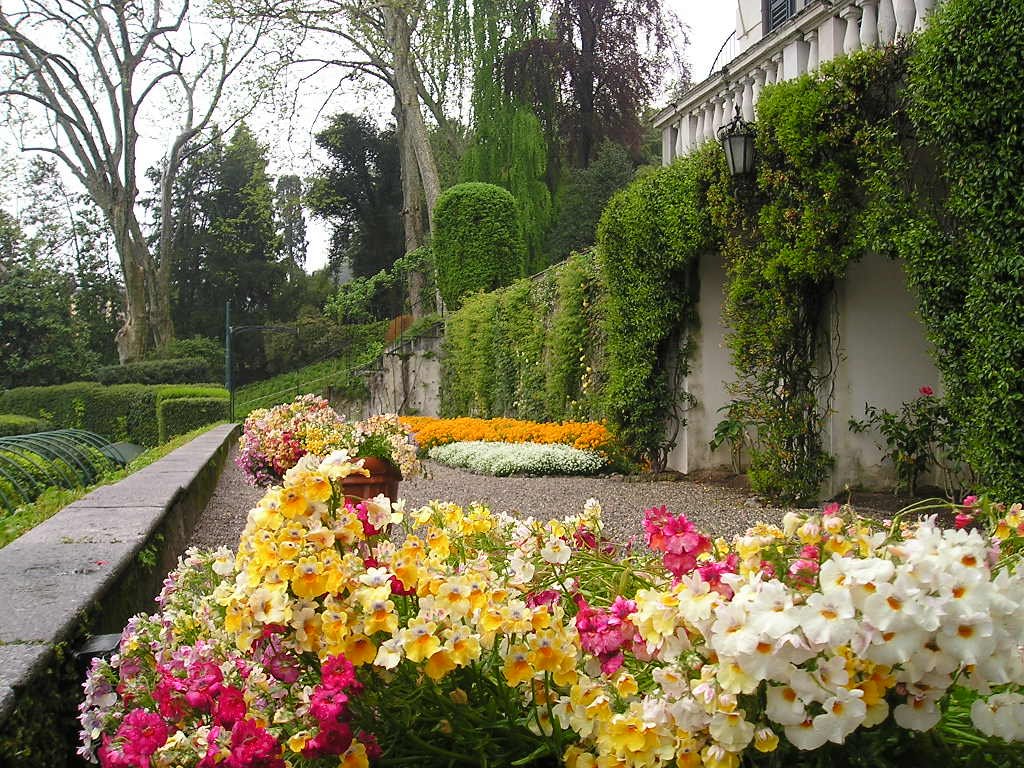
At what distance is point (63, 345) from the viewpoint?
2130 cm

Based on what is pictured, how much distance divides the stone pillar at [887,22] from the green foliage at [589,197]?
41.1 feet

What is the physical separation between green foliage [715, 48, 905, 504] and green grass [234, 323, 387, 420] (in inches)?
519

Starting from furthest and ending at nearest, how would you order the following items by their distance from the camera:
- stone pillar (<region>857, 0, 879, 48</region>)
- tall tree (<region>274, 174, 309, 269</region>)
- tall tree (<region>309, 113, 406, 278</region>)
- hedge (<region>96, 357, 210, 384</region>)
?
tall tree (<region>274, 174, 309, 269</region>) → tall tree (<region>309, 113, 406, 278</region>) → hedge (<region>96, 357, 210, 384</region>) → stone pillar (<region>857, 0, 879, 48</region>)

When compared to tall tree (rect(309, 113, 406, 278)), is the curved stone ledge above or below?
below

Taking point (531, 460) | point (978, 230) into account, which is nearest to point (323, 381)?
point (531, 460)

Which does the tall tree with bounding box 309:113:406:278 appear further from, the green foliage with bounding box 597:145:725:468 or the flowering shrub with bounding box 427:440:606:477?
the green foliage with bounding box 597:145:725:468

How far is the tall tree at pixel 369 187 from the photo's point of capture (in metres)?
27.0

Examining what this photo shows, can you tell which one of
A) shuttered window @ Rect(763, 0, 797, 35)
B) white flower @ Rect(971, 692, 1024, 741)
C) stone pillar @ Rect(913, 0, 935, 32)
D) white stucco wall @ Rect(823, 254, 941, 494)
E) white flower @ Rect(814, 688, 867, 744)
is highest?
shuttered window @ Rect(763, 0, 797, 35)

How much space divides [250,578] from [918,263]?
15.2ft

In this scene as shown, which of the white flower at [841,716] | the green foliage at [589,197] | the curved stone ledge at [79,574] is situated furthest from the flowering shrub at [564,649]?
the green foliage at [589,197]

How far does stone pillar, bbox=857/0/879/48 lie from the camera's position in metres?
5.36

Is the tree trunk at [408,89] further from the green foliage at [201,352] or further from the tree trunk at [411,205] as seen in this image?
the green foliage at [201,352]

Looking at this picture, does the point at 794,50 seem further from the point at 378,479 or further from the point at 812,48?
the point at 378,479

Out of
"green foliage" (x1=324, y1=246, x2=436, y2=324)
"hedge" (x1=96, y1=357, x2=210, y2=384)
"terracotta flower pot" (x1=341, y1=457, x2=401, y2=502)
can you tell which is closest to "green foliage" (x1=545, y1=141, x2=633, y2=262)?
"green foliage" (x1=324, y1=246, x2=436, y2=324)
